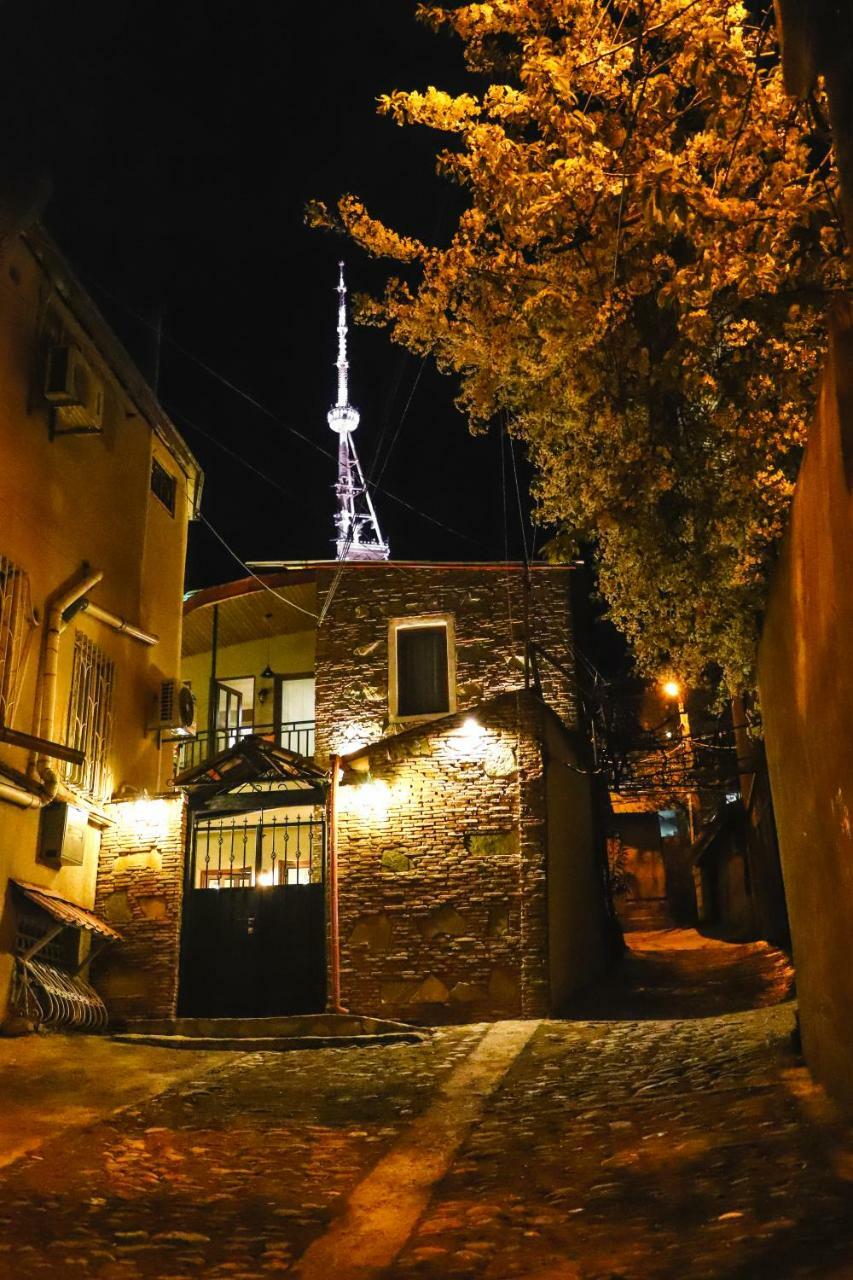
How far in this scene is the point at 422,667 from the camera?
1678 cm

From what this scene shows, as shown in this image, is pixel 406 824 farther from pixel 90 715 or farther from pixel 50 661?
pixel 50 661

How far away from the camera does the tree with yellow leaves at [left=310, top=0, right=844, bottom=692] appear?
25.8 ft

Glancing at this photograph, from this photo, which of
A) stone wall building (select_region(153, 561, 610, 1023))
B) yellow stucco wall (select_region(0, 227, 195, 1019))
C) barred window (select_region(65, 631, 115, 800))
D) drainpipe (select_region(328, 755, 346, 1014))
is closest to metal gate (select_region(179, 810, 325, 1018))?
stone wall building (select_region(153, 561, 610, 1023))

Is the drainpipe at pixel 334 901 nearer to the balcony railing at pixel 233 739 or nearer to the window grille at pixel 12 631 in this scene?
the balcony railing at pixel 233 739

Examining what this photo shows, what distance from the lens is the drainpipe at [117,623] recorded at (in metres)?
14.7

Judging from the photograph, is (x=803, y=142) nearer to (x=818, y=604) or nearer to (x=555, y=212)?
(x=555, y=212)

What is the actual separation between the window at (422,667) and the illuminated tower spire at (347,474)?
13417mm

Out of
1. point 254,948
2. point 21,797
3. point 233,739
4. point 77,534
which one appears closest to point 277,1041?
point 254,948

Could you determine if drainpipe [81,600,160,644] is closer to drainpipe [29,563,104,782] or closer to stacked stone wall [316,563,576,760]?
drainpipe [29,563,104,782]

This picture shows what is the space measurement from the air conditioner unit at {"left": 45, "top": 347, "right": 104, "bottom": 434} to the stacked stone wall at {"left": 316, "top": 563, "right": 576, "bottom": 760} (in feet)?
16.0

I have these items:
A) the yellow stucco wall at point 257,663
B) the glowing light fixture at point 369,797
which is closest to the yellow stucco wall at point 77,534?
the yellow stucco wall at point 257,663

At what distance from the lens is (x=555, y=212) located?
327 inches

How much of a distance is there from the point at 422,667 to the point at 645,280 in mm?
8810

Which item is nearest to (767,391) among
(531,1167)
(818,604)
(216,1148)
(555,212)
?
(555,212)
